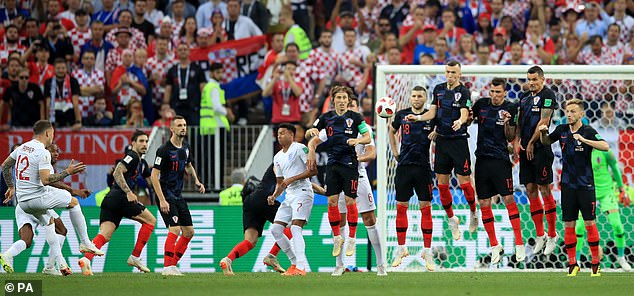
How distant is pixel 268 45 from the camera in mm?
24234

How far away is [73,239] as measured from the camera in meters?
20.7

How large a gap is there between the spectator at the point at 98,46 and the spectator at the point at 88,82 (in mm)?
418

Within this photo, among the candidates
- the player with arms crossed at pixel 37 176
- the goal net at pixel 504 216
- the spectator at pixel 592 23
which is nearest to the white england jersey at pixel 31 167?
the player with arms crossed at pixel 37 176

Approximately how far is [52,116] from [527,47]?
908cm

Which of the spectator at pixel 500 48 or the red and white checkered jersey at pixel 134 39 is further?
the red and white checkered jersey at pixel 134 39

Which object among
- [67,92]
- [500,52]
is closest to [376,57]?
[500,52]

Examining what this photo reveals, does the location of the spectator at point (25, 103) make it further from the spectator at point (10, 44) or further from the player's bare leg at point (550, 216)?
the player's bare leg at point (550, 216)

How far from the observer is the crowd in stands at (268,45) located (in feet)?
74.2

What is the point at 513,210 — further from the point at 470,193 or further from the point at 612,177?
the point at 612,177

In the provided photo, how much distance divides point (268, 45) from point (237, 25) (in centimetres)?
76

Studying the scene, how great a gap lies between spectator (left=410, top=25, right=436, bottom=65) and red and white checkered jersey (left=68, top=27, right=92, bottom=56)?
6716mm

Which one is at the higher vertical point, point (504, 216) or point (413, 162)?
point (413, 162)

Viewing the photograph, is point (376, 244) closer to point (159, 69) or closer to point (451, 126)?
point (451, 126)

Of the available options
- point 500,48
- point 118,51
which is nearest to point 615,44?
point 500,48
